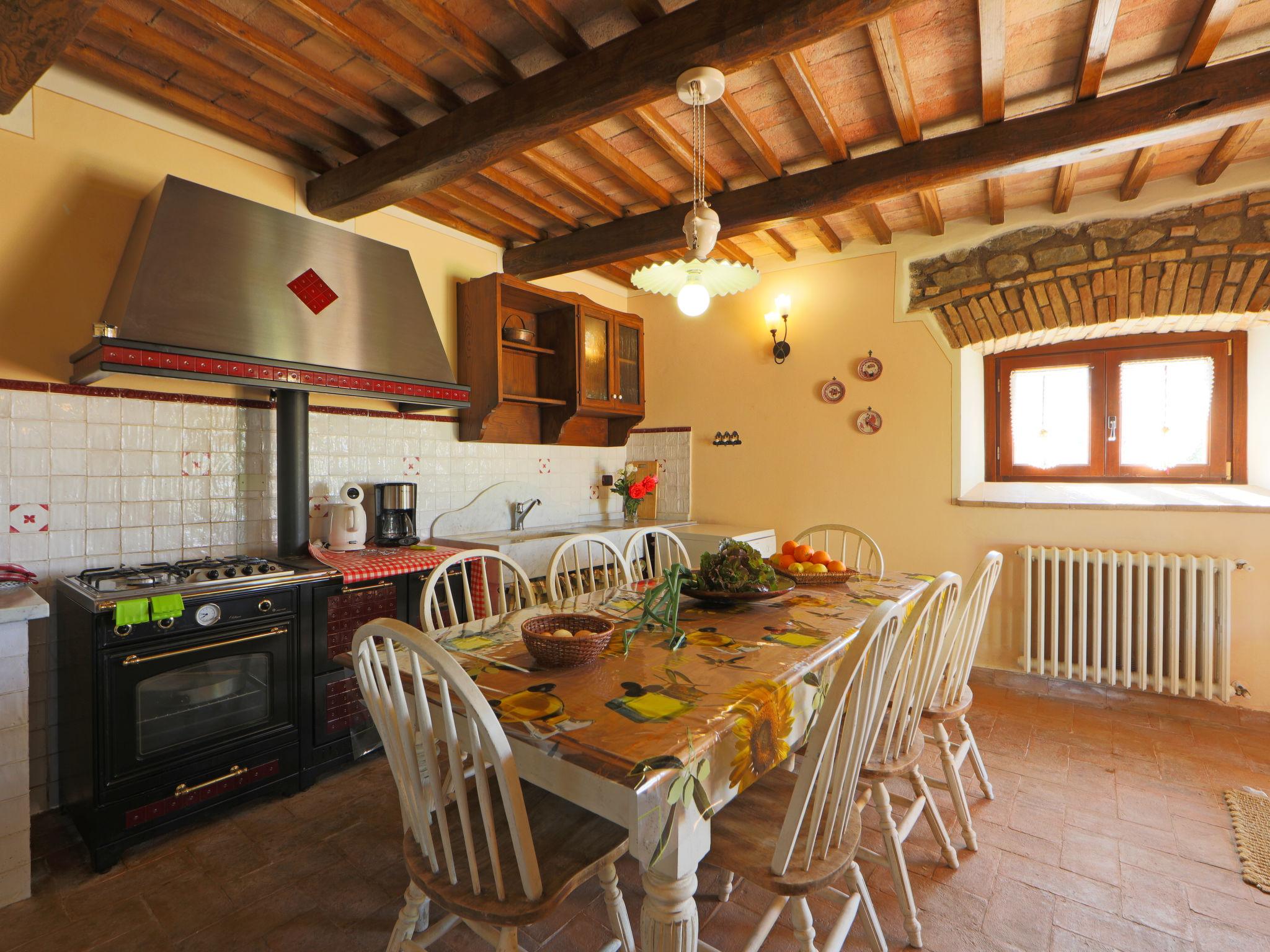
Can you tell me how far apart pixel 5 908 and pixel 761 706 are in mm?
2145

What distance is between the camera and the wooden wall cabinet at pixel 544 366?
136 inches

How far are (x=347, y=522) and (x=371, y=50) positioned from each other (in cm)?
176

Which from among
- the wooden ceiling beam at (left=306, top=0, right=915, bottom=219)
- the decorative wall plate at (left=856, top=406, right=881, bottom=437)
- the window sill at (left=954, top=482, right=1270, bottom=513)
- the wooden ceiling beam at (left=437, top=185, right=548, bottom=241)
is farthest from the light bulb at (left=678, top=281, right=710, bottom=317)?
the window sill at (left=954, top=482, right=1270, bottom=513)

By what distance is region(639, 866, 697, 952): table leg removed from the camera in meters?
1.05

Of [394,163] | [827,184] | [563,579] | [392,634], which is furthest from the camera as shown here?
[563,579]

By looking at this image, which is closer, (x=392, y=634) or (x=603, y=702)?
(x=392, y=634)

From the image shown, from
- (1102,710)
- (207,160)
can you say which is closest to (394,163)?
(207,160)

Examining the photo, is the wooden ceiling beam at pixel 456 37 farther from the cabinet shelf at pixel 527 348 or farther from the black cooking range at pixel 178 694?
the black cooking range at pixel 178 694

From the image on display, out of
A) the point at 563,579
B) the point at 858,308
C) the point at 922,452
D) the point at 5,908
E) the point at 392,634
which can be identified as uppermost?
the point at 858,308

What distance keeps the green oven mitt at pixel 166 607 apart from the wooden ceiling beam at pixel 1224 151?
4033 mm

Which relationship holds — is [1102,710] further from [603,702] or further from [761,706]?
[603,702]

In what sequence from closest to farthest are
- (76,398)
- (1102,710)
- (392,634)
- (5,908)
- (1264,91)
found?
(392,634) < (5,908) < (1264,91) < (76,398) < (1102,710)

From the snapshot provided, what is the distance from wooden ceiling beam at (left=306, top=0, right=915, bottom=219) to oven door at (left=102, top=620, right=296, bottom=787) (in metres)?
1.78

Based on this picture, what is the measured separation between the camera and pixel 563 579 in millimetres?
3361
